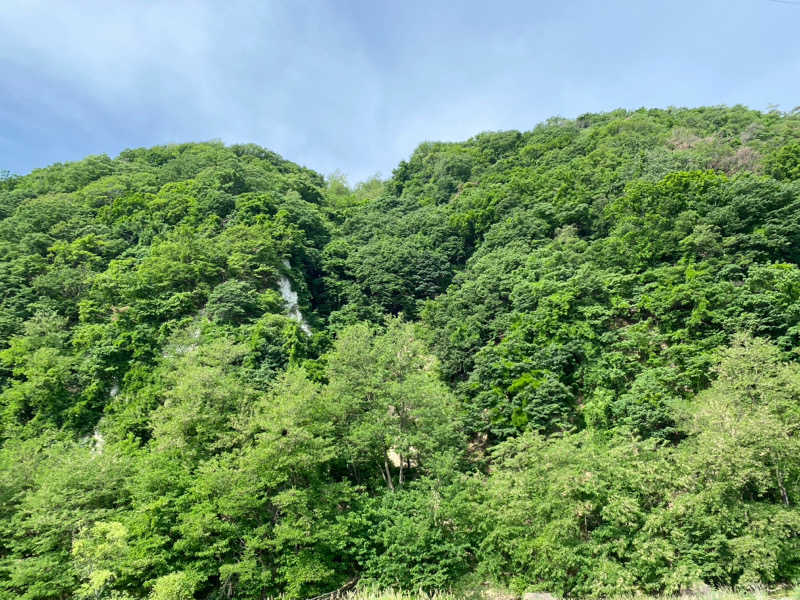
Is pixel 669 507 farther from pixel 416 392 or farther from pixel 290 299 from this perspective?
pixel 290 299

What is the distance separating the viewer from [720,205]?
105 feet

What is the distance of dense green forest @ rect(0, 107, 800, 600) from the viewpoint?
1620cm

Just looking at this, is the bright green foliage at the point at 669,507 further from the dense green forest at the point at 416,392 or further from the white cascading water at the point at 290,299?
the white cascading water at the point at 290,299

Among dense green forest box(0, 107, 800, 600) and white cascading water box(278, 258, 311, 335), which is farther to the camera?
white cascading water box(278, 258, 311, 335)

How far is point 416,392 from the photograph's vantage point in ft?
80.4

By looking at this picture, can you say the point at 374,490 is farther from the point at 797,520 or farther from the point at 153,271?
the point at 153,271

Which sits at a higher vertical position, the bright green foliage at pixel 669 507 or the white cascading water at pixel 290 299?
the white cascading water at pixel 290 299

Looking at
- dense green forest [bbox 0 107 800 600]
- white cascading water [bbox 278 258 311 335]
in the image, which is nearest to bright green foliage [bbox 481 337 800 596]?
dense green forest [bbox 0 107 800 600]

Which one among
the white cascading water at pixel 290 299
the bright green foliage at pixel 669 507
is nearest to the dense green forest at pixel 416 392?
the bright green foliage at pixel 669 507

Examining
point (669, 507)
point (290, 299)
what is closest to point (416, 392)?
point (669, 507)

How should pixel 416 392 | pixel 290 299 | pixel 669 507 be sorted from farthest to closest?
pixel 290 299 → pixel 416 392 → pixel 669 507

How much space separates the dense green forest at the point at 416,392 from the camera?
53.2ft

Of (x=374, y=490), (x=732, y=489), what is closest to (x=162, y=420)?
(x=374, y=490)

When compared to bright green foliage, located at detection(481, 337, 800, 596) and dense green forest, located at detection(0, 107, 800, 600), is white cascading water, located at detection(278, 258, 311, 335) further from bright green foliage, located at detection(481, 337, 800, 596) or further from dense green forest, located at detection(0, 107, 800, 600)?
bright green foliage, located at detection(481, 337, 800, 596)
